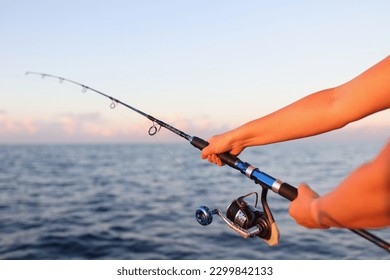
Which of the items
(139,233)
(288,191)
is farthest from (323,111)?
(139,233)

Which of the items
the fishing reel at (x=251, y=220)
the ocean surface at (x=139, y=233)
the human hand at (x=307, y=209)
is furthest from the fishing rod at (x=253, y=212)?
the ocean surface at (x=139, y=233)

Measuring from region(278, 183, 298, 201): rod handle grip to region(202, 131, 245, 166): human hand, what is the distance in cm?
47

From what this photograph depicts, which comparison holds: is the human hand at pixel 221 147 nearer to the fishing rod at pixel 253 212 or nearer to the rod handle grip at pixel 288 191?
the fishing rod at pixel 253 212

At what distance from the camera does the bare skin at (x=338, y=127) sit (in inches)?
48.6

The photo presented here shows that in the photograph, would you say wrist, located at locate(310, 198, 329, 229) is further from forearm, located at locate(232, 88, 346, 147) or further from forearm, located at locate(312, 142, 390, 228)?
forearm, located at locate(232, 88, 346, 147)

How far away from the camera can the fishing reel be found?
2.44 meters

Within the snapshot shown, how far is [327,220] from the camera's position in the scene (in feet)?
4.82

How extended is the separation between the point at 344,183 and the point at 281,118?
793 mm

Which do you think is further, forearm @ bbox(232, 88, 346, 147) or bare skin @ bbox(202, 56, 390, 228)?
forearm @ bbox(232, 88, 346, 147)

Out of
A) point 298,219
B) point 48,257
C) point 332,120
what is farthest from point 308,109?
point 48,257

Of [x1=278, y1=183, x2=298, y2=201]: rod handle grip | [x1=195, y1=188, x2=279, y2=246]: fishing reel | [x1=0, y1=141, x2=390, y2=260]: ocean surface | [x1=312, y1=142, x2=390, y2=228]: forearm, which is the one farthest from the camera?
[x1=0, y1=141, x2=390, y2=260]: ocean surface

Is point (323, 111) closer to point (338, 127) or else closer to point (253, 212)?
point (338, 127)

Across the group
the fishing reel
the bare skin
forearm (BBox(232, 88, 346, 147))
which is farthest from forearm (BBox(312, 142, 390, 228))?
the fishing reel
